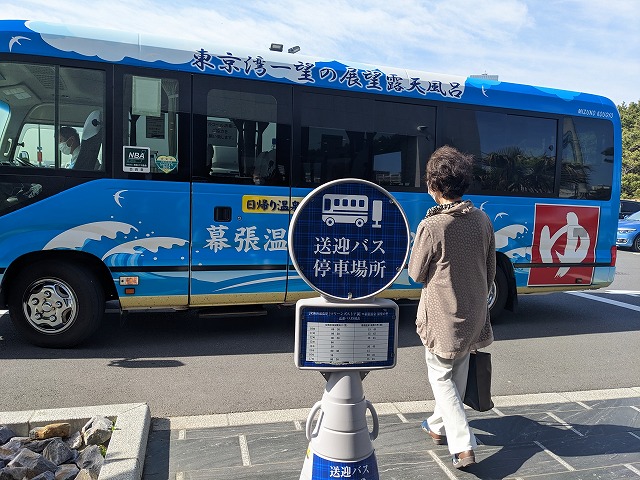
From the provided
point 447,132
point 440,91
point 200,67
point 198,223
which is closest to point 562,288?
point 447,132

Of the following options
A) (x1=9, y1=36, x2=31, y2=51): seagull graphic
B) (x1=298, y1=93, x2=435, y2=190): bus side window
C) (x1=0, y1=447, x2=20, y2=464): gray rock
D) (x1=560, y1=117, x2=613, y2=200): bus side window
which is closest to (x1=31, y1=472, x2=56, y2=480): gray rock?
(x1=0, y1=447, x2=20, y2=464): gray rock

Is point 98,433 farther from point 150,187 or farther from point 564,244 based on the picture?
point 564,244

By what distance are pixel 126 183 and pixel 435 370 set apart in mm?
3498

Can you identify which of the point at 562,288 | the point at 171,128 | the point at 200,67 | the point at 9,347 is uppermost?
the point at 200,67

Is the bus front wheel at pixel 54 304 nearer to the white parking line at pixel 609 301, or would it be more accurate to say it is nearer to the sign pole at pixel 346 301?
the sign pole at pixel 346 301

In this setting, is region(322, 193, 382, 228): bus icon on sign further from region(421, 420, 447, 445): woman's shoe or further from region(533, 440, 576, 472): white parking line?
region(533, 440, 576, 472): white parking line

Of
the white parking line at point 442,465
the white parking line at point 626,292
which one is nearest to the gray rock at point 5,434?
the white parking line at point 442,465

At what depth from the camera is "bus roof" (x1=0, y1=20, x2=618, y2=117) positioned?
16.3 feet

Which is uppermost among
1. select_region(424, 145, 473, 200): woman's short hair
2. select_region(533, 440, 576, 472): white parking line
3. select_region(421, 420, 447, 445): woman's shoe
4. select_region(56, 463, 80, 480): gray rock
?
select_region(424, 145, 473, 200): woman's short hair

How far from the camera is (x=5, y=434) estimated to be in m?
3.20

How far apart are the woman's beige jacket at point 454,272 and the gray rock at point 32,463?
2.23 meters

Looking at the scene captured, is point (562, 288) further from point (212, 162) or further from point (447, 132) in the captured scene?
point (212, 162)

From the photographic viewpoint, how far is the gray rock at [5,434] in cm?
317

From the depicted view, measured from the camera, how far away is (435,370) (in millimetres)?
3254
